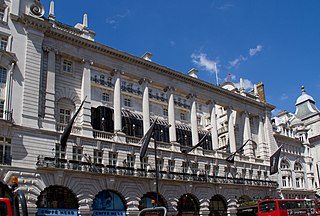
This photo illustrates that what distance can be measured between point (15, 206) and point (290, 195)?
52348 mm

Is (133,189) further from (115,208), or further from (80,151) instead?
(80,151)

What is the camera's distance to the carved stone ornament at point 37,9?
35.6 metres

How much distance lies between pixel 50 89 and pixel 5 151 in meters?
7.28

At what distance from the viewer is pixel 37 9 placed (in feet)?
117

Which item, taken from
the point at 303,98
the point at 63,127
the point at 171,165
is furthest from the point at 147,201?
the point at 303,98

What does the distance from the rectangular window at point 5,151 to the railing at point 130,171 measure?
242cm

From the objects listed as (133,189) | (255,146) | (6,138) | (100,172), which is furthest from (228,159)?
(6,138)

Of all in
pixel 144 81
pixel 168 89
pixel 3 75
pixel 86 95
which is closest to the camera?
pixel 3 75

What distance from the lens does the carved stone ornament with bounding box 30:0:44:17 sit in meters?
35.6

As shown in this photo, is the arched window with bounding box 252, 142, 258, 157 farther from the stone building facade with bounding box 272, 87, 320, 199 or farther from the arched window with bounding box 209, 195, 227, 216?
the arched window with bounding box 209, 195, 227, 216

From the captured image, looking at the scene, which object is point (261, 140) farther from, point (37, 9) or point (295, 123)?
point (37, 9)

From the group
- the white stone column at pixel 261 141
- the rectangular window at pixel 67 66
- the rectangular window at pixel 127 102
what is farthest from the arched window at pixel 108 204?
the white stone column at pixel 261 141

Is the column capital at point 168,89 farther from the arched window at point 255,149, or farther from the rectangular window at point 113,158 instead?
the arched window at point 255,149

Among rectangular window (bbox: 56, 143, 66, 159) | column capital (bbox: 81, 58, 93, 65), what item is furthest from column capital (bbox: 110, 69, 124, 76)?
rectangular window (bbox: 56, 143, 66, 159)
